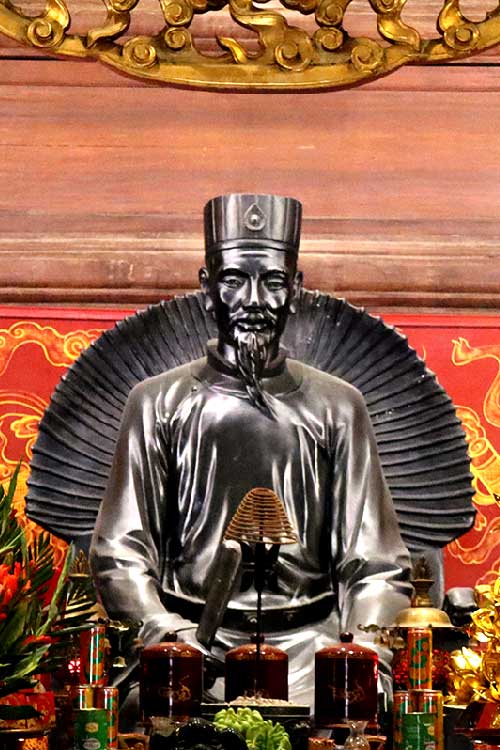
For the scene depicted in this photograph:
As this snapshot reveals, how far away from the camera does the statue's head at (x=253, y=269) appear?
5.45 meters

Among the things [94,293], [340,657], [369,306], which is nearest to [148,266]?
[94,293]

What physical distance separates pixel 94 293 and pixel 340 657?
2.57 meters

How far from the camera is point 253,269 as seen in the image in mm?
5469

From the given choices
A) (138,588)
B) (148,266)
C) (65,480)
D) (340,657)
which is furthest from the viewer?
(148,266)

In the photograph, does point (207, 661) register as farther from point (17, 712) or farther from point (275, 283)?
point (17, 712)

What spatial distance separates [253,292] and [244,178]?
4.31 ft

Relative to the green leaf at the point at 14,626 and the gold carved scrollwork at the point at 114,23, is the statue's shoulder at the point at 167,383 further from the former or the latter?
the green leaf at the point at 14,626

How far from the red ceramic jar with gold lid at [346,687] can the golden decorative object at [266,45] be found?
1422mm

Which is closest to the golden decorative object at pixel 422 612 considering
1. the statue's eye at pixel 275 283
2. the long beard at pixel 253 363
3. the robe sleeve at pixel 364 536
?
the robe sleeve at pixel 364 536

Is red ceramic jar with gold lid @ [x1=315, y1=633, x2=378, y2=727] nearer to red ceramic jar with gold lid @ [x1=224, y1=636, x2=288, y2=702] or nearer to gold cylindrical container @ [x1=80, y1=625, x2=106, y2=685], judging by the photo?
red ceramic jar with gold lid @ [x1=224, y1=636, x2=288, y2=702]

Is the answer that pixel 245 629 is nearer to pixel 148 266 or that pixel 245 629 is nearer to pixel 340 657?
pixel 340 657

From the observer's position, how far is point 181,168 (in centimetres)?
669

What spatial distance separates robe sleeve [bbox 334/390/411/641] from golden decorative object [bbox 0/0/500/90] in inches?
42.8

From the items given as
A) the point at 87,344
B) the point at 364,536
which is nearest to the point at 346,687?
the point at 364,536
